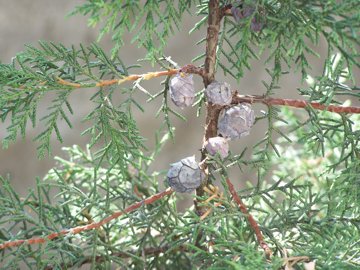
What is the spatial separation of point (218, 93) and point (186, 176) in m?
0.06

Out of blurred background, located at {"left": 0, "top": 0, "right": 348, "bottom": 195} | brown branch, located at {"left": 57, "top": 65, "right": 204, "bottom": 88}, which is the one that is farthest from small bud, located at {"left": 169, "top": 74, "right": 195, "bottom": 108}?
blurred background, located at {"left": 0, "top": 0, "right": 348, "bottom": 195}

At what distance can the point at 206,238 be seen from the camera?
45 centimetres

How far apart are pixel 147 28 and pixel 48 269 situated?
234mm

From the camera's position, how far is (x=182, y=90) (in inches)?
15.5

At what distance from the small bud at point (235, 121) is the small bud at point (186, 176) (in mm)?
32

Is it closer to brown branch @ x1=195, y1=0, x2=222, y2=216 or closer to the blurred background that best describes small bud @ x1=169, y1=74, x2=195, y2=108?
brown branch @ x1=195, y1=0, x2=222, y2=216

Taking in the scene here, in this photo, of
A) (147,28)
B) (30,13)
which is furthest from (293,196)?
(30,13)

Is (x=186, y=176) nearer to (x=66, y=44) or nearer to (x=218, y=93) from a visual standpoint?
(x=218, y=93)

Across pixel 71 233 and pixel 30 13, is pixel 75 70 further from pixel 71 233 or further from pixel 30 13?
pixel 30 13

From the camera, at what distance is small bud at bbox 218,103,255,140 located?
15.8 inches

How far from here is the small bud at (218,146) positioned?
403mm

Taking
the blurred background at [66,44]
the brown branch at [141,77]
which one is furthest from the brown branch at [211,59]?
the blurred background at [66,44]

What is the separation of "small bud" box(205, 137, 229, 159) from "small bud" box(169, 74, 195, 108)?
0.03 m

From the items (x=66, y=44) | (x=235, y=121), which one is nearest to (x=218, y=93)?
(x=235, y=121)
